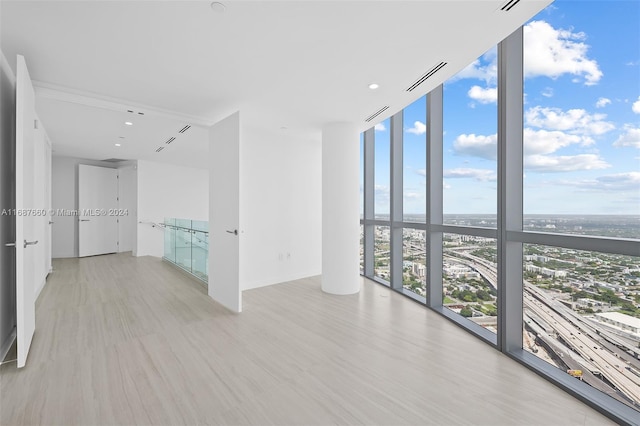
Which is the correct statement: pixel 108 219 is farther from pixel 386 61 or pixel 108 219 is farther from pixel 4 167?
pixel 386 61

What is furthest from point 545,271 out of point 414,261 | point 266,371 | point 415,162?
point 266,371

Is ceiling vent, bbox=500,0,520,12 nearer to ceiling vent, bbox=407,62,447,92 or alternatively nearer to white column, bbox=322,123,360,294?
ceiling vent, bbox=407,62,447,92

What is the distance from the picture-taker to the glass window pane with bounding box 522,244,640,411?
5.68ft

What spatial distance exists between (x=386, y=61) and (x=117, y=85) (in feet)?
9.03

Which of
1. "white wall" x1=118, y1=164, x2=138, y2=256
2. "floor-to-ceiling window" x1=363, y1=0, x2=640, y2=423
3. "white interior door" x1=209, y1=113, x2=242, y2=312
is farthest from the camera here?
"white wall" x1=118, y1=164, x2=138, y2=256

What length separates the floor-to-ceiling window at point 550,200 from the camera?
1799mm

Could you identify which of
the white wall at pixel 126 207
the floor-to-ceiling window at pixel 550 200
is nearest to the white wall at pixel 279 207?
the floor-to-ceiling window at pixel 550 200

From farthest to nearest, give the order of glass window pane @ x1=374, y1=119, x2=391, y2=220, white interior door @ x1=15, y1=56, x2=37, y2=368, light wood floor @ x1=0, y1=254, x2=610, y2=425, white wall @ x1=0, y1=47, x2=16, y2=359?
glass window pane @ x1=374, y1=119, x2=391, y2=220 → white wall @ x1=0, y1=47, x2=16, y2=359 → white interior door @ x1=15, y1=56, x2=37, y2=368 → light wood floor @ x1=0, y1=254, x2=610, y2=425

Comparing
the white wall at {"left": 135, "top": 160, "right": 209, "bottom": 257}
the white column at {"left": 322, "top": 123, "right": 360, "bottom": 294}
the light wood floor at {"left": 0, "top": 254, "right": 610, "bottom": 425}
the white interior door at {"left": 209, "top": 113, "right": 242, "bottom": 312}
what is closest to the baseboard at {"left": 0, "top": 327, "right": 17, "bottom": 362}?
the light wood floor at {"left": 0, "top": 254, "right": 610, "bottom": 425}

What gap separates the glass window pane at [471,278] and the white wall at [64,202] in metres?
8.54

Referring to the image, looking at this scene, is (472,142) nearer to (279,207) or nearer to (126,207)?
(279,207)

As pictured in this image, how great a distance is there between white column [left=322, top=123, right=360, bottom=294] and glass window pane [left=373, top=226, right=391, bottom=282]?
0.60 m

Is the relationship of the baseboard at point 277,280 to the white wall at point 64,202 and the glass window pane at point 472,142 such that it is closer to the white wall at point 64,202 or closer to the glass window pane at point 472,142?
the glass window pane at point 472,142

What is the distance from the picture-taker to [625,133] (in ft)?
5.97
